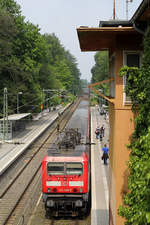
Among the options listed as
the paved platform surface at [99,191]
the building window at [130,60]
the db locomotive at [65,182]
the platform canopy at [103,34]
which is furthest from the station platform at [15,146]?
the building window at [130,60]

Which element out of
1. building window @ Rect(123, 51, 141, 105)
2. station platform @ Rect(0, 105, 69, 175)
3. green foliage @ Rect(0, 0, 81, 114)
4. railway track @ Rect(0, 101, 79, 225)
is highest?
green foliage @ Rect(0, 0, 81, 114)

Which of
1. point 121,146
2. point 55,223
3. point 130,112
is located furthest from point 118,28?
point 55,223

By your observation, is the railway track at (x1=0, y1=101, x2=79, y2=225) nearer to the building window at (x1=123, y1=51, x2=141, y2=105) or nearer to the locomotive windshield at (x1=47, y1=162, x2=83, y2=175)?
the locomotive windshield at (x1=47, y1=162, x2=83, y2=175)

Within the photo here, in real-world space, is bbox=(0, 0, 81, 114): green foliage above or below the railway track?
above

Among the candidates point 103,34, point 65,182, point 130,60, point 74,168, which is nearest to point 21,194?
point 65,182

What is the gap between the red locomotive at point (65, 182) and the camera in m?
12.4

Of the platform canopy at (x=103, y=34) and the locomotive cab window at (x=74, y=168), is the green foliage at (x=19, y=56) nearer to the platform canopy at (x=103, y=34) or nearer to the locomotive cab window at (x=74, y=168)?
the locomotive cab window at (x=74, y=168)

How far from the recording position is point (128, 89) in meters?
5.77

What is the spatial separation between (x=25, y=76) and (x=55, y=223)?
96.9 feet

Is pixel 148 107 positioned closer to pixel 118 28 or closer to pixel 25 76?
pixel 118 28

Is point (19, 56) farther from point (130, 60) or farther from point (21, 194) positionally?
point (130, 60)

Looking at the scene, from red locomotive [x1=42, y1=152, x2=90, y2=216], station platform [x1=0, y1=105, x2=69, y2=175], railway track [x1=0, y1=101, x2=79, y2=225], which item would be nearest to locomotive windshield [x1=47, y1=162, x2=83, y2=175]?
red locomotive [x1=42, y1=152, x2=90, y2=216]

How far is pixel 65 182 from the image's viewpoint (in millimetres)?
12445

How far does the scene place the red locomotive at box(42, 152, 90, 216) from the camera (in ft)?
40.8
